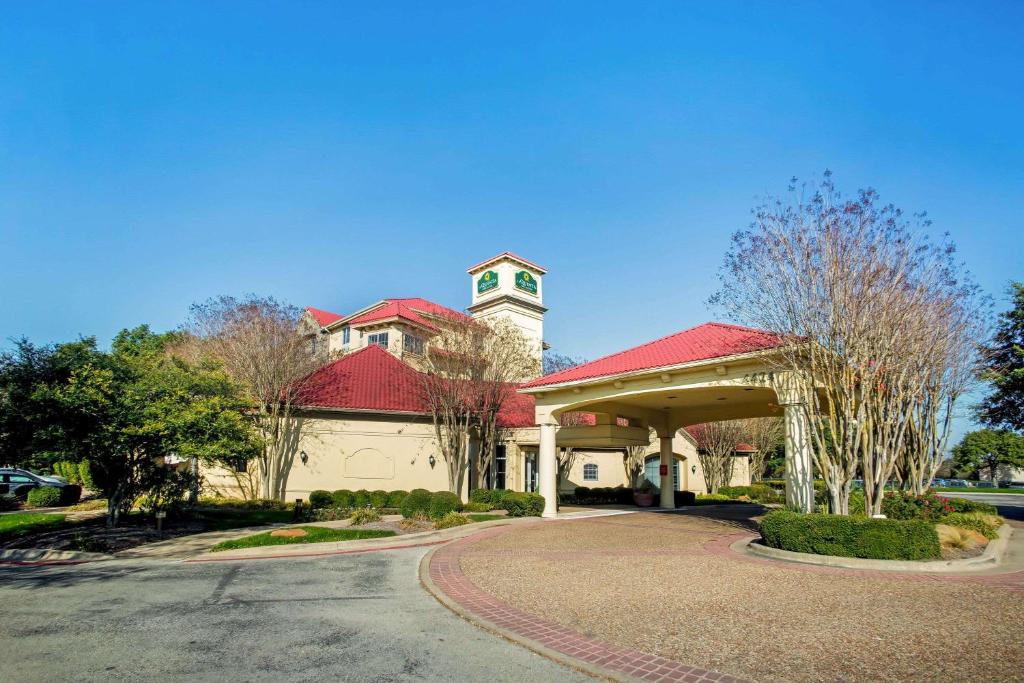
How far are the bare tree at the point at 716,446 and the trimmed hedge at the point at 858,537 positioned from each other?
86.1 feet

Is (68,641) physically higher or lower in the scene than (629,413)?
lower

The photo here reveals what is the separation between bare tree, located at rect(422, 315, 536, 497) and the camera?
25844 millimetres

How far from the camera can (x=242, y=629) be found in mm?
7277

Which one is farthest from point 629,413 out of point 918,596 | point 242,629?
point 242,629

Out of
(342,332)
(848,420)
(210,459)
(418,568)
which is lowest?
(418,568)

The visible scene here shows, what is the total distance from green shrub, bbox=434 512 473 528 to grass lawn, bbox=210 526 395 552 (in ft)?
6.05

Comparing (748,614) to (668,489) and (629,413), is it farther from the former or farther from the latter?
(668,489)

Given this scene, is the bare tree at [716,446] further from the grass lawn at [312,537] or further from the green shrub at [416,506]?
the grass lawn at [312,537]

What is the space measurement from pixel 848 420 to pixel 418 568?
9.84 meters

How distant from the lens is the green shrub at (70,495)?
79.7ft

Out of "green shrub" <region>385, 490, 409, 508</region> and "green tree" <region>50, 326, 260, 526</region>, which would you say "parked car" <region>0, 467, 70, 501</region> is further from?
"green shrub" <region>385, 490, 409, 508</region>

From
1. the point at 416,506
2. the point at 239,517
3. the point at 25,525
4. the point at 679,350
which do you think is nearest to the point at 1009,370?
the point at 679,350

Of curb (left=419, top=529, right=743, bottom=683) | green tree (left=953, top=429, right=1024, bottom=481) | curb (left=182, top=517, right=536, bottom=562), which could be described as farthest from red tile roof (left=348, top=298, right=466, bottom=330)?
green tree (left=953, top=429, right=1024, bottom=481)

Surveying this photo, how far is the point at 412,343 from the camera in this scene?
38.5 meters
